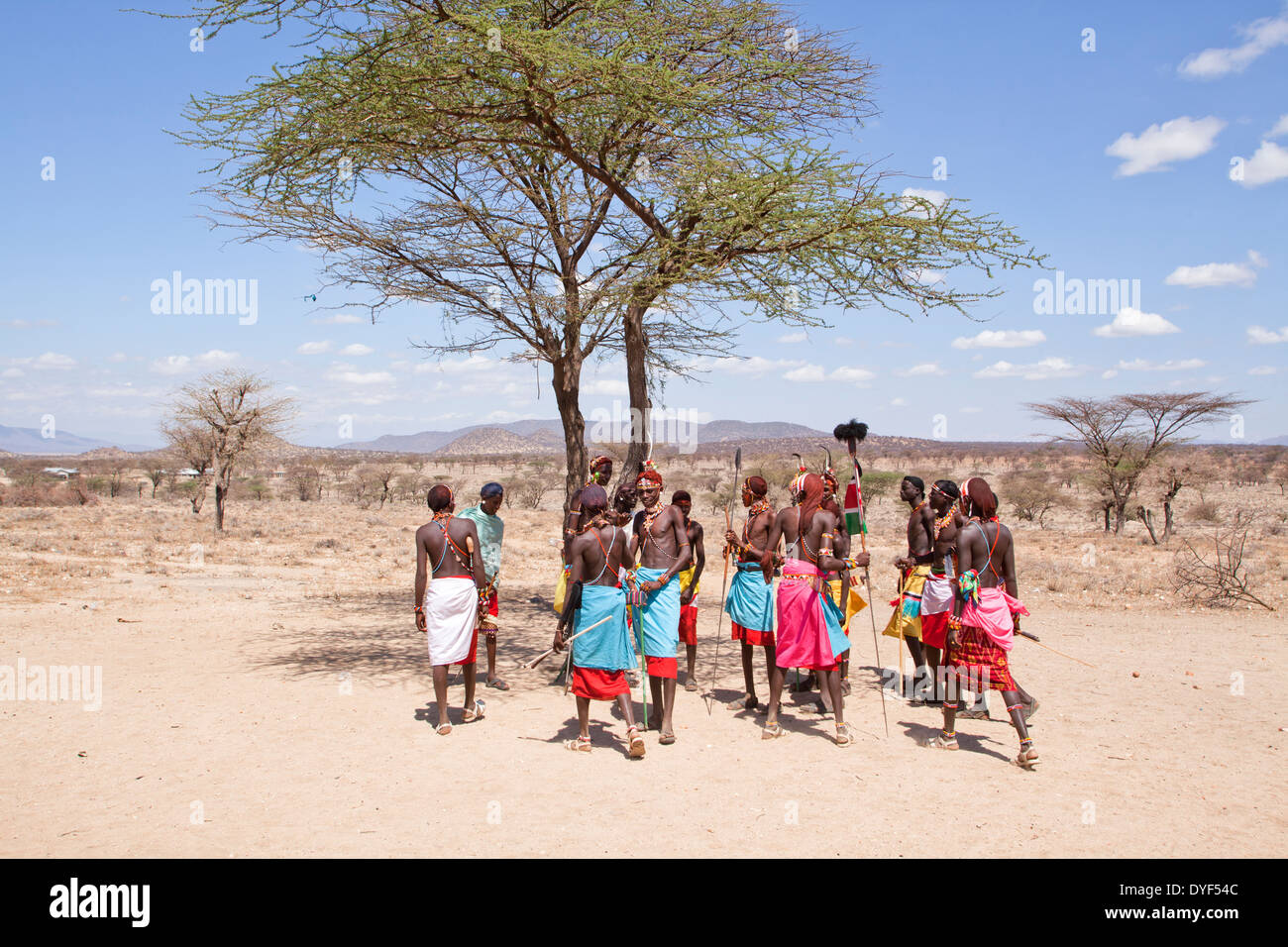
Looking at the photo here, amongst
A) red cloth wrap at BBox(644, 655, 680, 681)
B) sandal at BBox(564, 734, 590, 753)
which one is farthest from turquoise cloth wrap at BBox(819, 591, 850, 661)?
sandal at BBox(564, 734, 590, 753)

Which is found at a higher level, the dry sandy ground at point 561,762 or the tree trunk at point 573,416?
the tree trunk at point 573,416

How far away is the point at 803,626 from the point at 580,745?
1.93 m

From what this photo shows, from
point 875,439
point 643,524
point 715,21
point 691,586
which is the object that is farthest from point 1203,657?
point 875,439

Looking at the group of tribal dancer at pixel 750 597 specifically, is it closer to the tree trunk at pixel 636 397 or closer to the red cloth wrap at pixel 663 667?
the red cloth wrap at pixel 663 667

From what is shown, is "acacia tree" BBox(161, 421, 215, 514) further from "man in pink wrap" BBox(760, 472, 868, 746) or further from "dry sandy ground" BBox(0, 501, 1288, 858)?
"man in pink wrap" BBox(760, 472, 868, 746)

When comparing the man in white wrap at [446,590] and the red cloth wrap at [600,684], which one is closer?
the red cloth wrap at [600,684]

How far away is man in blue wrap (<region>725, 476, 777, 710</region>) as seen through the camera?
6.70 meters

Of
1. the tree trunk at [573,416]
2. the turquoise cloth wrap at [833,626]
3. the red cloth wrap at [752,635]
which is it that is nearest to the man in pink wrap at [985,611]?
the turquoise cloth wrap at [833,626]

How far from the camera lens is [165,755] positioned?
5.88m

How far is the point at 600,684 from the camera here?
6.07m

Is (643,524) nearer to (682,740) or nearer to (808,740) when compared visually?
(682,740)

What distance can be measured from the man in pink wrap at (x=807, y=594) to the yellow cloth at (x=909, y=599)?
4.37ft

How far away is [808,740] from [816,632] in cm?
88

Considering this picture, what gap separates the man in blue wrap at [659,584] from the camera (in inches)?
251
